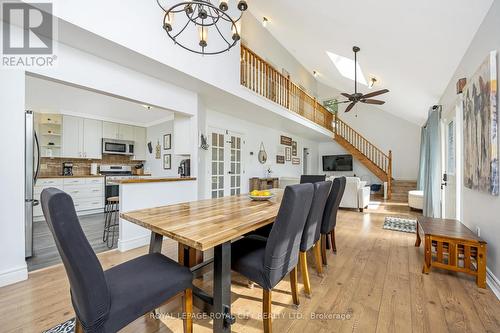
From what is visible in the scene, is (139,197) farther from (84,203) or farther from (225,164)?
(84,203)

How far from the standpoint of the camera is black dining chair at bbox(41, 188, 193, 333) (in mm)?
824

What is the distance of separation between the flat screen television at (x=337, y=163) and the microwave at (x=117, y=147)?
7838mm

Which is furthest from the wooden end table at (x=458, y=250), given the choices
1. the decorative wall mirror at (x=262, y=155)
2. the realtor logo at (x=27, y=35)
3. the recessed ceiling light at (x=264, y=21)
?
the recessed ceiling light at (x=264, y=21)

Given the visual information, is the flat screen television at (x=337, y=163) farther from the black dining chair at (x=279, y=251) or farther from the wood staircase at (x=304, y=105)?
the black dining chair at (x=279, y=251)

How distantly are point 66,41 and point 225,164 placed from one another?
3.56 metres

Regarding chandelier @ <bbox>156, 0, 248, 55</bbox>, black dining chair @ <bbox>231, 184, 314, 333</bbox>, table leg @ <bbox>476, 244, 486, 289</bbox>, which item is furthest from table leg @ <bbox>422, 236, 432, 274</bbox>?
chandelier @ <bbox>156, 0, 248, 55</bbox>

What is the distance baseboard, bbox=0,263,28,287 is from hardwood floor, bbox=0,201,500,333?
66 mm

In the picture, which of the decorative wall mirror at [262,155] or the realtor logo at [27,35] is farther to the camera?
the decorative wall mirror at [262,155]

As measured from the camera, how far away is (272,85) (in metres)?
5.03

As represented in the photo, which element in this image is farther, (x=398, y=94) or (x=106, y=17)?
(x=398, y=94)

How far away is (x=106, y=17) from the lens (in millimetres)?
2186

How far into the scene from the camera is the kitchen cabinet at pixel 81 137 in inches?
203

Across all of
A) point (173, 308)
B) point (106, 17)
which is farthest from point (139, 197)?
point (106, 17)

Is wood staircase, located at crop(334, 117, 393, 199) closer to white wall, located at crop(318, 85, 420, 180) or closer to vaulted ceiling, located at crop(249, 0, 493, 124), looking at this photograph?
white wall, located at crop(318, 85, 420, 180)
